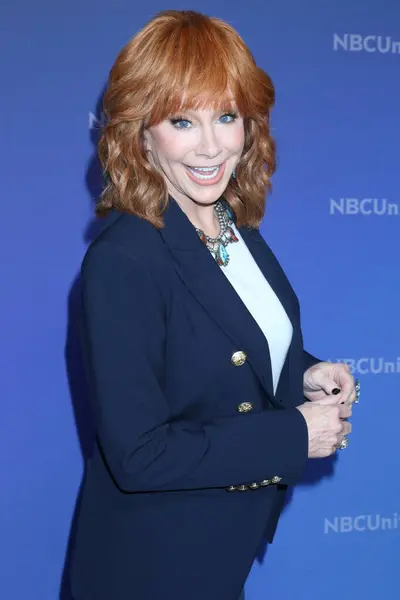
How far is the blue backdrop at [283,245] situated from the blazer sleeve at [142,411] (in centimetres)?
89

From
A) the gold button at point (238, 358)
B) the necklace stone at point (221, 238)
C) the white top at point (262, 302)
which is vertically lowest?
the gold button at point (238, 358)

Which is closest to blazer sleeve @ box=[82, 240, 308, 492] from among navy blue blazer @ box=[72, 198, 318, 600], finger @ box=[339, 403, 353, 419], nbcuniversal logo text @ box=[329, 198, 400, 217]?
navy blue blazer @ box=[72, 198, 318, 600]

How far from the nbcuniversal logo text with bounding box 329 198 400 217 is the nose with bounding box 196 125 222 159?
106cm

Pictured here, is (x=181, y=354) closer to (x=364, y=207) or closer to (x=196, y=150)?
(x=196, y=150)

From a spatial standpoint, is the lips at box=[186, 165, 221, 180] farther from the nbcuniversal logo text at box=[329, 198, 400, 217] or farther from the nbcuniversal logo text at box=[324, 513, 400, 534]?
the nbcuniversal logo text at box=[324, 513, 400, 534]

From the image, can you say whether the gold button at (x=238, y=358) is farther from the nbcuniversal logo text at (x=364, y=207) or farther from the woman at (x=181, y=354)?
the nbcuniversal logo text at (x=364, y=207)

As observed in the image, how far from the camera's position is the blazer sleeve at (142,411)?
3.96ft

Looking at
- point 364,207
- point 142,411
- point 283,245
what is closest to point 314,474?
point 283,245

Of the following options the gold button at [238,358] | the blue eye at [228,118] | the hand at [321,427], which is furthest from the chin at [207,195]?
the hand at [321,427]

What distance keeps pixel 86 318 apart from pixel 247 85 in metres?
0.47

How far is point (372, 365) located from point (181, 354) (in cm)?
132

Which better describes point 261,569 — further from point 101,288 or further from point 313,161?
point 101,288

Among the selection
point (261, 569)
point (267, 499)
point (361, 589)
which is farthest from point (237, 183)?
point (361, 589)

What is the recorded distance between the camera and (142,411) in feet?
3.95
